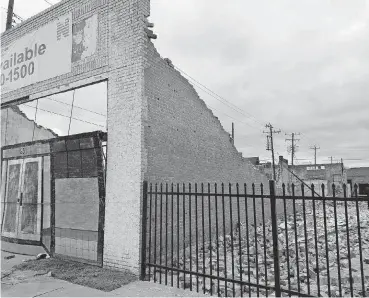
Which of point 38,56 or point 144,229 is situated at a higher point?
point 38,56

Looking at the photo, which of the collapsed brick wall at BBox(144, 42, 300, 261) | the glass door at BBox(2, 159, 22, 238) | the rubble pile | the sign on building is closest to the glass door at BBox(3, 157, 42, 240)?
the glass door at BBox(2, 159, 22, 238)

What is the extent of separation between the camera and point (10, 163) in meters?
8.86

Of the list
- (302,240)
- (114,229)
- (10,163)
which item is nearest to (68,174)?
(114,229)

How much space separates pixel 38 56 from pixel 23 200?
12.9ft

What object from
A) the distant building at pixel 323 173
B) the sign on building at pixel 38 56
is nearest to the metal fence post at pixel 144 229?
the sign on building at pixel 38 56

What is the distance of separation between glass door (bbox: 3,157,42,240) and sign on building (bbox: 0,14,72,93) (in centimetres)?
230

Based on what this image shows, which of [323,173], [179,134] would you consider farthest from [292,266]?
[323,173]

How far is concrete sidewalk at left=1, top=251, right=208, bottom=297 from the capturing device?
15.9ft

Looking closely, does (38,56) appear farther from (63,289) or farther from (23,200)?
(63,289)

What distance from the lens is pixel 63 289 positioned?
16.6 feet

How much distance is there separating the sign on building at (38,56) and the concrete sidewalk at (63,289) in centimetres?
478

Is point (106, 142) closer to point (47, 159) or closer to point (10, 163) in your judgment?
point (47, 159)

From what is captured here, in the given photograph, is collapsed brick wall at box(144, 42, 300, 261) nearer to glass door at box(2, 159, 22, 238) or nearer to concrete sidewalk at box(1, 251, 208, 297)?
concrete sidewalk at box(1, 251, 208, 297)

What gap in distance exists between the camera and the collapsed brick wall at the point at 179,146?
673cm
